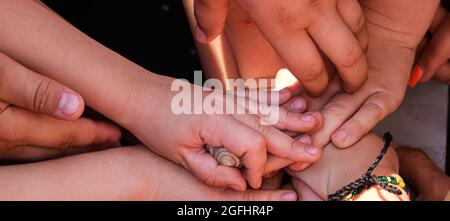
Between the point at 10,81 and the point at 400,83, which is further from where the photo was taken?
the point at 400,83

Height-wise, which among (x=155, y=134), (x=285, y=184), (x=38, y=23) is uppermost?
(x=38, y=23)

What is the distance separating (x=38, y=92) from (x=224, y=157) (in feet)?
0.82

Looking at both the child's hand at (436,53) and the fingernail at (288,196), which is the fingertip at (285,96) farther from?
the child's hand at (436,53)

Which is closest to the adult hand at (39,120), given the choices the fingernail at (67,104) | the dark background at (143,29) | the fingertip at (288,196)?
the fingernail at (67,104)

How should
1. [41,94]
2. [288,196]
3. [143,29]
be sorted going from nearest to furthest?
[41,94]
[288,196]
[143,29]

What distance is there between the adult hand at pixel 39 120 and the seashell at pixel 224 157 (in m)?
0.17

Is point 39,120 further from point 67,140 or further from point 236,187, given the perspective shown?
point 236,187

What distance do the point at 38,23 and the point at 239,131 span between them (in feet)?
1.02

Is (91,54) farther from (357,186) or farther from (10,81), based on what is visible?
(357,186)

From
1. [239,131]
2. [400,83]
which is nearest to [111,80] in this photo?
[239,131]

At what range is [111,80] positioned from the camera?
2.88ft

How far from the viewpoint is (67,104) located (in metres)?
0.79

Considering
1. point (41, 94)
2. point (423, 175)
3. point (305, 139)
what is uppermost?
point (41, 94)

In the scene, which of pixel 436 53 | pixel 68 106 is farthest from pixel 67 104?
pixel 436 53
